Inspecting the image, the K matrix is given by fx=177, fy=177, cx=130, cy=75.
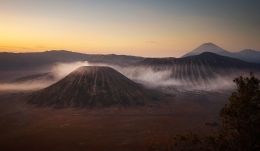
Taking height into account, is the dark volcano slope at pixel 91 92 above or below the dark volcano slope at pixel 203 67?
below

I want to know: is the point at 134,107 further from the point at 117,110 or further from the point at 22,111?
the point at 22,111

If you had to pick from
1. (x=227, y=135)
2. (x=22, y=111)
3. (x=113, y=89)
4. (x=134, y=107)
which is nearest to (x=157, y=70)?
(x=113, y=89)

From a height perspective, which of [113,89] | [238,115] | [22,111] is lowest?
[22,111]

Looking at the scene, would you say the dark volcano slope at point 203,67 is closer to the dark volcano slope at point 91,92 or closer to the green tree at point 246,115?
the dark volcano slope at point 91,92

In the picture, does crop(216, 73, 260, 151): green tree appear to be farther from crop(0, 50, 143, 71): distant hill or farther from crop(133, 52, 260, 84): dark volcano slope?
crop(0, 50, 143, 71): distant hill

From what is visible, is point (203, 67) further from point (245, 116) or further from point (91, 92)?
point (245, 116)

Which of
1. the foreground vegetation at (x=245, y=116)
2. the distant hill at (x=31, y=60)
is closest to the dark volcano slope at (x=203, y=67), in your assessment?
the distant hill at (x=31, y=60)

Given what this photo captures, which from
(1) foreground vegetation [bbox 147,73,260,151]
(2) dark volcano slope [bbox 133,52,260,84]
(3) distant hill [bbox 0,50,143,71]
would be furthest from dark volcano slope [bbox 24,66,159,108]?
(3) distant hill [bbox 0,50,143,71]
